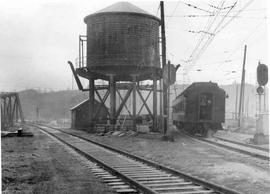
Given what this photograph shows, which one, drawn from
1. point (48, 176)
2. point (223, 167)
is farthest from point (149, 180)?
point (223, 167)

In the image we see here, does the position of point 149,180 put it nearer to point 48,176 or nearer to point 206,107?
point 48,176

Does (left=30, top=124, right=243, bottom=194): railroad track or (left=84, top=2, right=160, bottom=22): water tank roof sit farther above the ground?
(left=84, top=2, right=160, bottom=22): water tank roof

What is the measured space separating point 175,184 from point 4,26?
15.9 ft

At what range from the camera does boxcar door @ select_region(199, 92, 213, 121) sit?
24547 mm

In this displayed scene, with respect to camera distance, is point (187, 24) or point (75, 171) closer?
point (75, 171)

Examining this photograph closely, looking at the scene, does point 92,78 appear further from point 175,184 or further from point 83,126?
point 175,184

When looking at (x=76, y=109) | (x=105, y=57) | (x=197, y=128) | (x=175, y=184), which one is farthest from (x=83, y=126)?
(x=175, y=184)

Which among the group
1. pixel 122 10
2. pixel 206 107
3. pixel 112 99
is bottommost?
pixel 206 107

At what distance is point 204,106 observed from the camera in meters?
24.9

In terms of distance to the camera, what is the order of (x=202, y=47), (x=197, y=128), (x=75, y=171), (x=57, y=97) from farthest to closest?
(x=57, y=97) < (x=197, y=128) < (x=202, y=47) < (x=75, y=171)

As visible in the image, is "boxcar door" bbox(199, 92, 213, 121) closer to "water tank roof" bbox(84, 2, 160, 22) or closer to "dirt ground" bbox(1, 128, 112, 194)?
"water tank roof" bbox(84, 2, 160, 22)

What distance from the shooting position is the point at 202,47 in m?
20.1

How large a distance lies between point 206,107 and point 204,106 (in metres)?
0.14

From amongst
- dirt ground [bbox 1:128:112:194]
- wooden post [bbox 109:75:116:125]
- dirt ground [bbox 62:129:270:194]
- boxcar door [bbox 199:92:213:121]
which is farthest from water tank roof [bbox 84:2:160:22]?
dirt ground [bbox 1:128:112:194]
